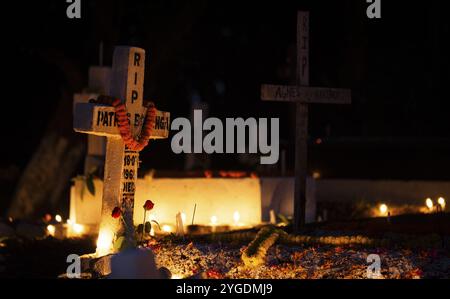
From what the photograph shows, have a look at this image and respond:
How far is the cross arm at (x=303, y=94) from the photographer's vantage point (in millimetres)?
11450

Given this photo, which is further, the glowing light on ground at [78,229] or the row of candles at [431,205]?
the glowing light on ground at [78,229]

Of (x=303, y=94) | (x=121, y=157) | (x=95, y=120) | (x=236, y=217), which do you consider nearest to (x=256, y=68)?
(x=236, y=217)

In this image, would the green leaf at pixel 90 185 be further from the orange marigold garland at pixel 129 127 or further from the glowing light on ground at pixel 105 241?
the glowing light on ground at pixel 105 241

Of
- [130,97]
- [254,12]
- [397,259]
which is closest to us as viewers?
[397,259]

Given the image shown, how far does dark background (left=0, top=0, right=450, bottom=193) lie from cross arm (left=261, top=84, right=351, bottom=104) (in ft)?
19.5

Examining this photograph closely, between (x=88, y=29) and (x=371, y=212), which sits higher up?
(x=88, y=29)

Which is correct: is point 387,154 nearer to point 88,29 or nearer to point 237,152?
point 237,152

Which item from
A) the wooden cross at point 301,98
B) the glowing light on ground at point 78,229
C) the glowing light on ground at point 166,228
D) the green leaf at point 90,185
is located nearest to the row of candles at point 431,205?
the wooden cross at point 301,98

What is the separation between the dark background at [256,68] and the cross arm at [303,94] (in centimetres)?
595

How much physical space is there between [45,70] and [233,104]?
701 cm

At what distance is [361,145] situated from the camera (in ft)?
62.5

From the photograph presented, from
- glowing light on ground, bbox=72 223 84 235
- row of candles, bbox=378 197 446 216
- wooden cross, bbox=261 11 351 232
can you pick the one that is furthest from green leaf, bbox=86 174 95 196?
row of candles, bbox=378 197 446 216

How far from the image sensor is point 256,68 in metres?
25.2
